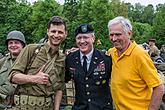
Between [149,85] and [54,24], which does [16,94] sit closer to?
[54,24]

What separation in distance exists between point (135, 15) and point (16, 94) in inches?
3297

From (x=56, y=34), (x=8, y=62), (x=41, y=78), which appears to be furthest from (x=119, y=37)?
(x=8, y=62)

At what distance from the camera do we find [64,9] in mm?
33562

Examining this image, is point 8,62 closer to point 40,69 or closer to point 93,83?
point 40,69

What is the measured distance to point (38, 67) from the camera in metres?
3.62

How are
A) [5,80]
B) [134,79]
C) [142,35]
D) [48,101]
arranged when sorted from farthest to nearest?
[142,35] < [5,80] < [48,101] < [134,79]

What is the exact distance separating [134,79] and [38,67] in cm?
93

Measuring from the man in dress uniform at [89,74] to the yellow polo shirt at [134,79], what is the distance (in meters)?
0.16

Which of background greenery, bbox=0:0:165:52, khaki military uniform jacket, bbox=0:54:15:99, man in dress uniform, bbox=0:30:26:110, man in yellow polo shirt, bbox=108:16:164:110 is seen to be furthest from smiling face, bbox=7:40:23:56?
background greenery, bbox=0:0:165:52

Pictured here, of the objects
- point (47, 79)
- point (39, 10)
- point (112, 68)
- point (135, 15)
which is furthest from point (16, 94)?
point (135, 15)

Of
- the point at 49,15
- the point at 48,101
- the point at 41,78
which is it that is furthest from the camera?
the point at 49,15

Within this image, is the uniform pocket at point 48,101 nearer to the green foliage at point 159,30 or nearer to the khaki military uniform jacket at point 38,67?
the khaki military uniform jacket at point 38,67

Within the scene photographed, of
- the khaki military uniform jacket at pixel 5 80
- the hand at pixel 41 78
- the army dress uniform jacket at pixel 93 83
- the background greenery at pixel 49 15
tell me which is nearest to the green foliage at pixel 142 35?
the background greenery at pixel 49 15

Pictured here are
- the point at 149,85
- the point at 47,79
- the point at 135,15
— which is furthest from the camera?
the point at 135,15
